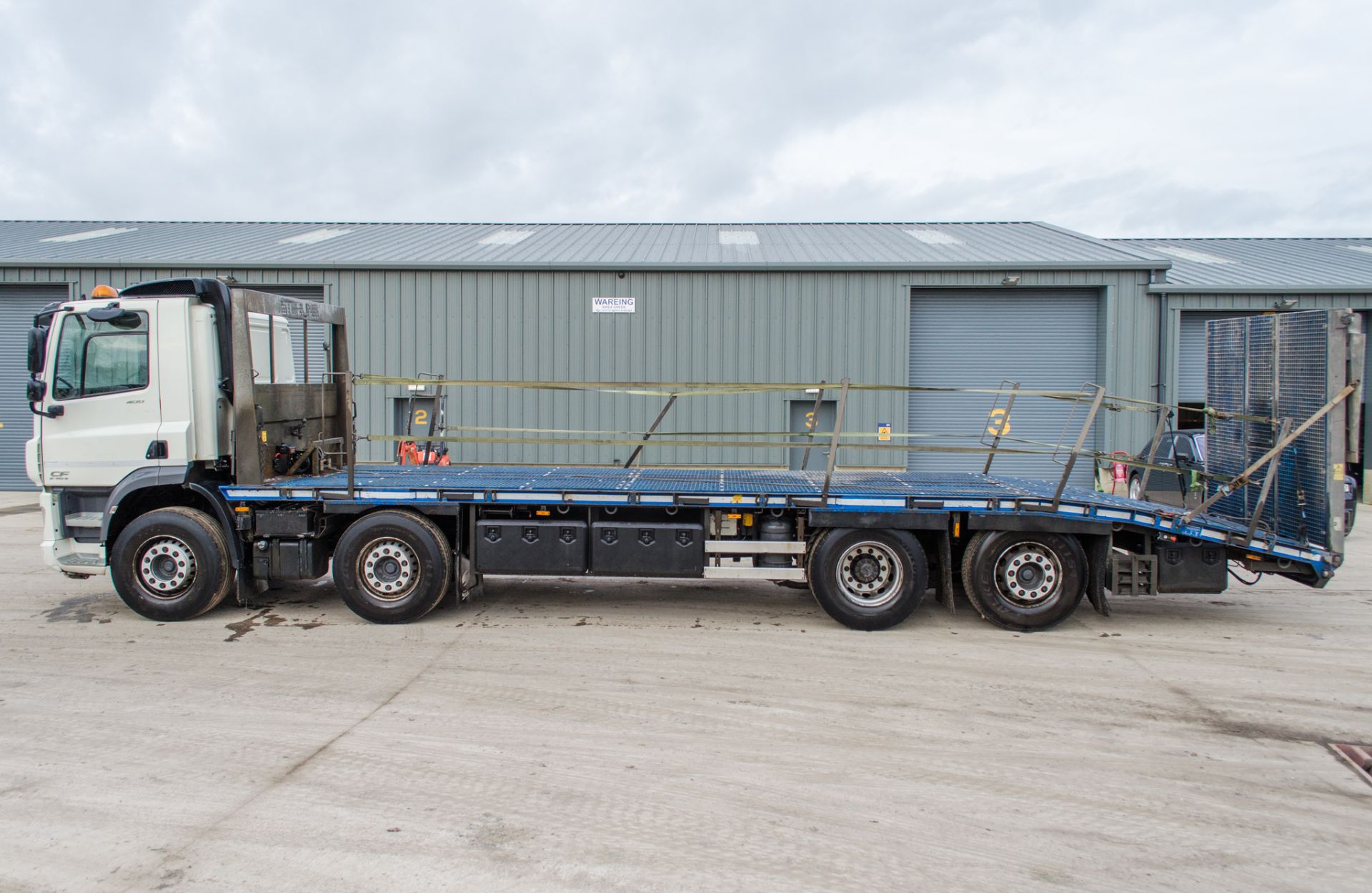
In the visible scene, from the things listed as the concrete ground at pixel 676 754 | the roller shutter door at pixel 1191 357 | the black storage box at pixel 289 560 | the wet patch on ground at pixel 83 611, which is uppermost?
the roller shutter door at pixel 1191 357

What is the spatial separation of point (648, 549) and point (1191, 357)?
16.4m

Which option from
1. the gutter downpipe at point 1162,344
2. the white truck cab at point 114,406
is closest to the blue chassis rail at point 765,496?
the white truck cab at point 114,406

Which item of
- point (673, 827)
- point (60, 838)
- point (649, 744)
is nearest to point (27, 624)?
point (60, 838)

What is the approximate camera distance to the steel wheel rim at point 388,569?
785 cm

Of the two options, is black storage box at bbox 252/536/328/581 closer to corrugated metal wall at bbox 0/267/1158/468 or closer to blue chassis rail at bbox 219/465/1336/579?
blue chassis rail at bbox 219/465/1336/579

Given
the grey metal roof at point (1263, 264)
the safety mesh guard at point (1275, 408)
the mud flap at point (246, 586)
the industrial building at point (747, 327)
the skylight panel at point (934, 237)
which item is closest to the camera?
the safety mesh guard at point (1275, 408)

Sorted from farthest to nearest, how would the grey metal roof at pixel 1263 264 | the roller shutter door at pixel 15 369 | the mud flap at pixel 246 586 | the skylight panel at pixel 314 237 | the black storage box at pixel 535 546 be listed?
the skylight panel at pixel 314 237, the roller shutter door at pixel 15 369, the grey metal roof at pixel 1263 264, the mud flap at pixel 246 586, the black storage box at pixel 535 546

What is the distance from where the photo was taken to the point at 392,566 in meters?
7.87

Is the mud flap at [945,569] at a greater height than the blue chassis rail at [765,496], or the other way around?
the blue chassis rail at [765,496]

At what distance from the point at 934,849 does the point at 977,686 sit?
246cm

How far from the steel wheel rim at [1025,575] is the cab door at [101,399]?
284 inches

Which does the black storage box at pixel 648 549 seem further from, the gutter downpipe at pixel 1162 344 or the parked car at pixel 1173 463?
the gutter downpipe at pixel 1162 344

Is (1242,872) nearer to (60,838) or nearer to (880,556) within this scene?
(880,556)

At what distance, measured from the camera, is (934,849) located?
3949 mm
